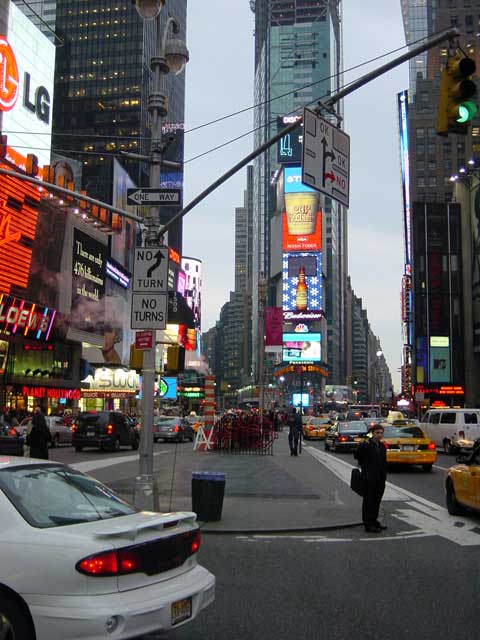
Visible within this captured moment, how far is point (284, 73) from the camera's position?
198625 mm

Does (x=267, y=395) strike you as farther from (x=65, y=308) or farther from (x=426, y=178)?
(x=426, y=178)

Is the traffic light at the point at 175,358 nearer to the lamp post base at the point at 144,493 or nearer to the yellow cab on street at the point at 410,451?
the lamp post base at the point at 144,493

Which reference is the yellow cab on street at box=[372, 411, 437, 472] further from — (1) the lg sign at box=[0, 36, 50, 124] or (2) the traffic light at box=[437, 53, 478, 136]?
(1) the lg sign at box=[0, 36, 50, 124]

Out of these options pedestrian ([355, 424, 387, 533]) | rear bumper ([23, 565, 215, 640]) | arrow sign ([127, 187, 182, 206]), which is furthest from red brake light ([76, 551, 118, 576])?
arrow sign ([127, 187, 182, 206])

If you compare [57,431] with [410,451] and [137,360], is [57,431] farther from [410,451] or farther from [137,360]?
[137,360]

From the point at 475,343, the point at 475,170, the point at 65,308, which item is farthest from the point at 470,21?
the point at 65,308

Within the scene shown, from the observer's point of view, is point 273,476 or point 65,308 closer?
point 273,476

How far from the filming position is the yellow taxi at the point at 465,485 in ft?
35.8

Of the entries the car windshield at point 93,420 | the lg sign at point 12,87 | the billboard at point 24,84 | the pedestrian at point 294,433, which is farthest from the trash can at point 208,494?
the lg sign at point 12,87

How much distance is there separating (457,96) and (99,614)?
24.2ft

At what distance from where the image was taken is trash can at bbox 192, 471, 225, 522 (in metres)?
11.2

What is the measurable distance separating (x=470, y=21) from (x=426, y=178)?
3308 cm

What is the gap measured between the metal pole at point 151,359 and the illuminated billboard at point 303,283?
5310 inches

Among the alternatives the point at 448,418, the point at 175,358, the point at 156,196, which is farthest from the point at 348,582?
the point at 448,418
